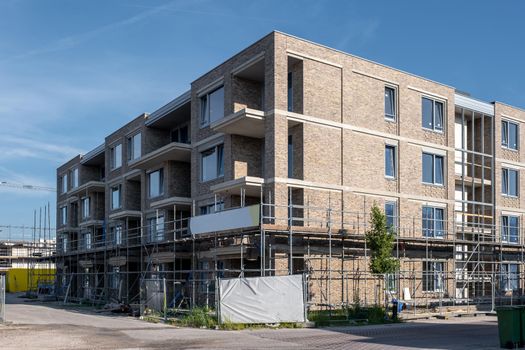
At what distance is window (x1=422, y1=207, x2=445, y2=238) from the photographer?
3197 cm

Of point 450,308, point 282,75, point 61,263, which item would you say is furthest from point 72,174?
point 450,308

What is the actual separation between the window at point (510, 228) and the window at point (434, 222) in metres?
4.88

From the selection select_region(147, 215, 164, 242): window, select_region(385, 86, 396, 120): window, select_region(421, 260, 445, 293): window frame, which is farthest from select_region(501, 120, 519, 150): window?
select_region(147, 215, 164, 242): window

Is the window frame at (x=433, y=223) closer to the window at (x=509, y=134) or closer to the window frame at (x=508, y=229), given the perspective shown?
the window frame at (x=508, y=229)

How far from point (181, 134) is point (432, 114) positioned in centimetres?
1449

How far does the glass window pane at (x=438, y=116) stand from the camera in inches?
1321

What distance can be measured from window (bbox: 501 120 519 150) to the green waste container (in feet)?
74.0

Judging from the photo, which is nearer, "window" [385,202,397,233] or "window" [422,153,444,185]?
"window" [385,202,397,233]

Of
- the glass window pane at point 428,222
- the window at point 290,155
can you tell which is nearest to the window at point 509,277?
the glass window pane at point 428,222

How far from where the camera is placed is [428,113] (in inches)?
1312

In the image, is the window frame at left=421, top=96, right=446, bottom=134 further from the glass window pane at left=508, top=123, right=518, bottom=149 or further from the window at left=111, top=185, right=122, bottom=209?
the window at left=111, top=185, right=122, bottom=209

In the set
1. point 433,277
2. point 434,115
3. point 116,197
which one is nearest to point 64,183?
point 116,197

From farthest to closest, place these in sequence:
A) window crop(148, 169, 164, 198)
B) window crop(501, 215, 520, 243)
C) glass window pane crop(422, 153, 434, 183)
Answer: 1. window crop(148, 169, 164, 198)
2. window crop(501, 215, 520, 243)
3. glass window pane crop(422, 153, 434, 183)

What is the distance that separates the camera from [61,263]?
50.3 metres
